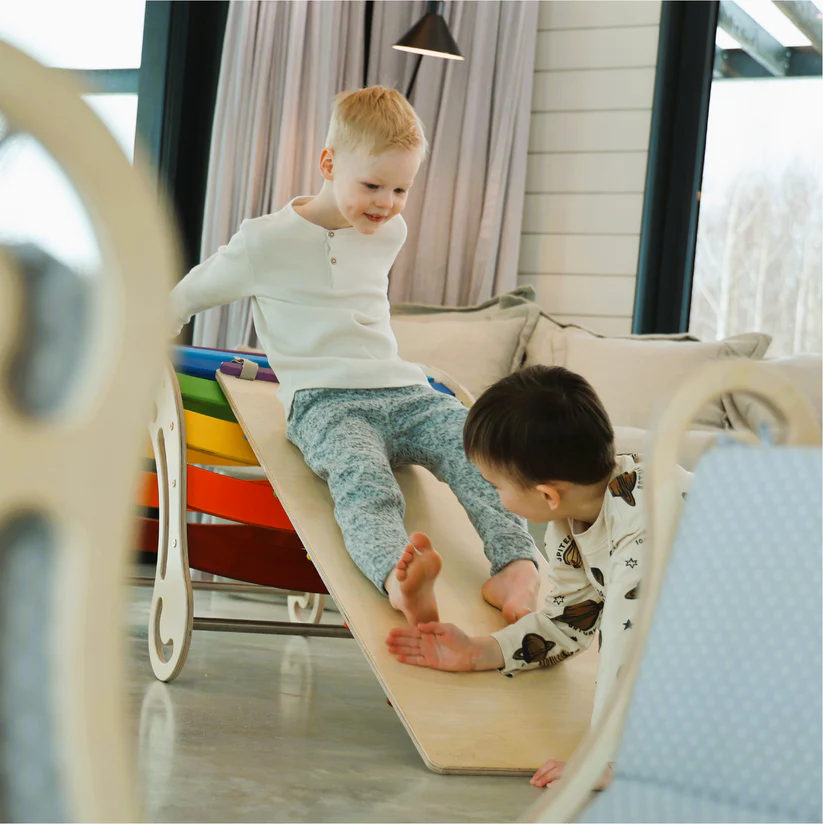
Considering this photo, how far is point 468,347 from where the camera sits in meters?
2.85

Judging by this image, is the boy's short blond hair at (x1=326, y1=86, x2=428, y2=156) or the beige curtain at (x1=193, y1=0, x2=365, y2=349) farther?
the beige curtain at (x1=193, y1=0, x2=365, y2=349)

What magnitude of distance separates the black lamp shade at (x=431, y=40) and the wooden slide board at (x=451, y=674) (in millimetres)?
1670

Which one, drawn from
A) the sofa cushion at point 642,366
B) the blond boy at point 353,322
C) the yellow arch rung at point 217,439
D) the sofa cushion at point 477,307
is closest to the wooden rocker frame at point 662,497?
the blond boy at point 353,322

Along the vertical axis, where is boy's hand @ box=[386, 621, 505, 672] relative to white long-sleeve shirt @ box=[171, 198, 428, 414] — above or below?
below

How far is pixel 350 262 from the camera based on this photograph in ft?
6.19

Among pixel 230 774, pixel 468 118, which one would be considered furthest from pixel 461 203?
pixel 230 774

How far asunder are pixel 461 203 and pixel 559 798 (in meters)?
2.84

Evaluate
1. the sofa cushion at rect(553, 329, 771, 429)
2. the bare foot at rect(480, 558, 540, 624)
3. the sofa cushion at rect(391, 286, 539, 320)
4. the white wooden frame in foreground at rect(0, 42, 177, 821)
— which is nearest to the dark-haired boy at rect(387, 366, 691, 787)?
the bare foot at rect(480, 558, 540, 624)

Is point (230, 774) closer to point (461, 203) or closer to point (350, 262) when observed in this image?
point (350, 262)

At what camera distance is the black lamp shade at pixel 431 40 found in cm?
296

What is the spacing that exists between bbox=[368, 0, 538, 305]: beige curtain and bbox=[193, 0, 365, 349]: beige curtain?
21 cm

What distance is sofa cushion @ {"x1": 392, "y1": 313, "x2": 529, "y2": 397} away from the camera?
9.30 feet

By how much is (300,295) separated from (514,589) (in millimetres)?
726

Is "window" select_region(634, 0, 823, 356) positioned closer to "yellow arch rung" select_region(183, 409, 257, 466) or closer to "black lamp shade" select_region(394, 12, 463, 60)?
→ "black lamp shade" select_region(394, 12, 463, 60)
